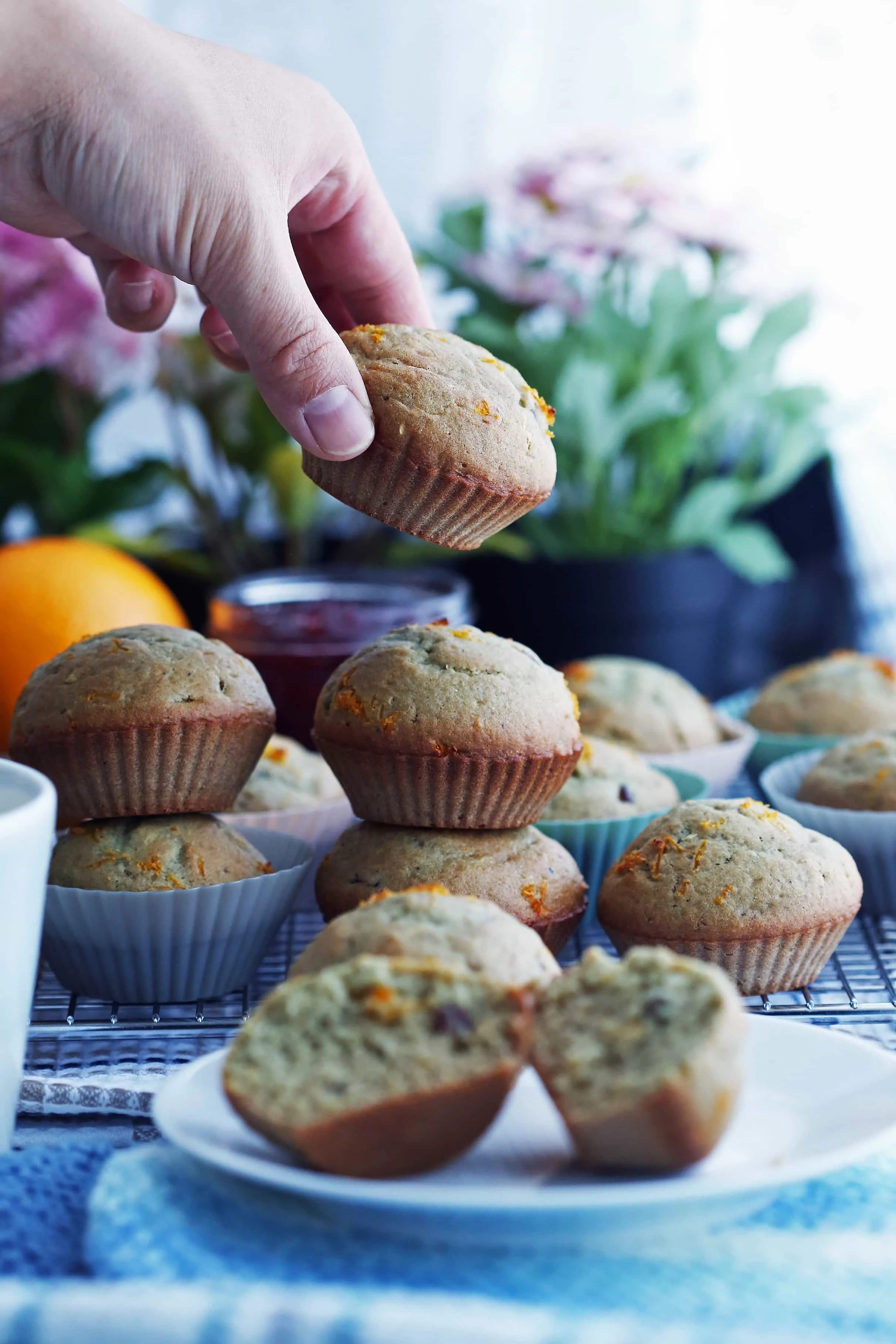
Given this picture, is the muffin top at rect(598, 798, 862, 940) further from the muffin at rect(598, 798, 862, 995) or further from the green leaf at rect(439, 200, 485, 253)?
the green leaf at rect(439, 200, 485, 253)

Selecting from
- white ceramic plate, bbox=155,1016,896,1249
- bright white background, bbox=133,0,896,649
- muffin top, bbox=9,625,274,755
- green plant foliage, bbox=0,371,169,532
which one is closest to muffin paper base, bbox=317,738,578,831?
muffin top, bbox=9,625,274,755

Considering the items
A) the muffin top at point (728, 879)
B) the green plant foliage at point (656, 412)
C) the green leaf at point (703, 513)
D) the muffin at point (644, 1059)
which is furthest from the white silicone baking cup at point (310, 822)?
the green leaf at point (703, 513)

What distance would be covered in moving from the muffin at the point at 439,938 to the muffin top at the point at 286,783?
719mm

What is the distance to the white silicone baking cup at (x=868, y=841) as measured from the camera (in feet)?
5.97

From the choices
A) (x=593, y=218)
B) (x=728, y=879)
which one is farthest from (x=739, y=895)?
(x=593, y=218)

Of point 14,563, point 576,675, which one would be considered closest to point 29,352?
point 14,563

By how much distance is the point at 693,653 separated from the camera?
9.68 ft

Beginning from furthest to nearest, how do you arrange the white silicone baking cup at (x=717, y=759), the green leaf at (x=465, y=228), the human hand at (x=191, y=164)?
the green leaf at (x=465, y=228) < the white silicone baking cup at (x=717, y=759) < the human hand at (x=191, y=164)

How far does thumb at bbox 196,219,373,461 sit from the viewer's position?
54.9 inches

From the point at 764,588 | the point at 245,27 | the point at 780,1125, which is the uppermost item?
the point at 245,27

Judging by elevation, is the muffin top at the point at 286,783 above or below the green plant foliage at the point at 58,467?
above

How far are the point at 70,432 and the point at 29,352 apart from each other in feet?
0.90

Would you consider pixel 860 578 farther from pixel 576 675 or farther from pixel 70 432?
pixel 70 432

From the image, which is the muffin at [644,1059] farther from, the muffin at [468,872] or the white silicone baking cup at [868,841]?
the white silicone baking cup at [868,841]
